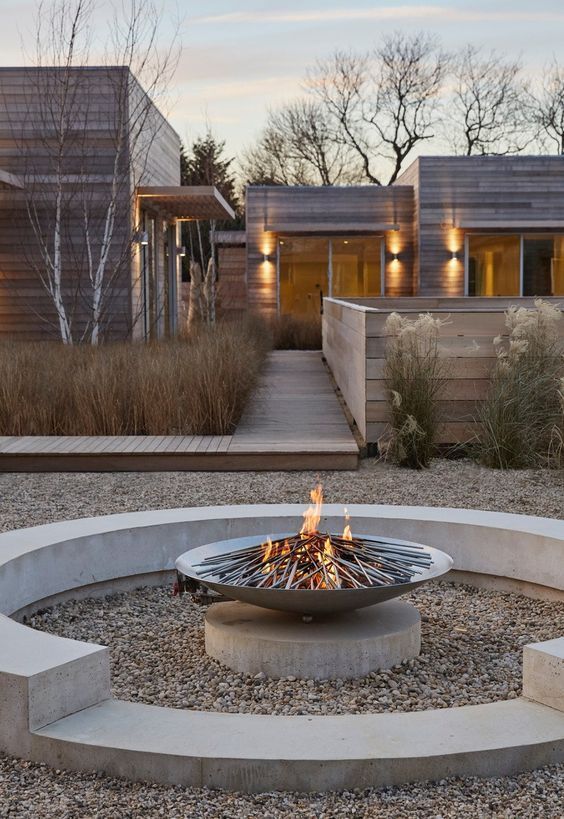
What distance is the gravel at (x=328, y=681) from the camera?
3047mm

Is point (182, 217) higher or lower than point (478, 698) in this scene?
higher

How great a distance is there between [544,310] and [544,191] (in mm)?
14674

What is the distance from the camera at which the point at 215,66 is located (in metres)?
24.9

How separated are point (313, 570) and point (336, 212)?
19.2 metres

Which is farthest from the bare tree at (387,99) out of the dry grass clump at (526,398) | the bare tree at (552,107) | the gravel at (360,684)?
the gravel at (360,684)

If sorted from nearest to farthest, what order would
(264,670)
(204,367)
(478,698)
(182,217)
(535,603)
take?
(478,698) < (264,670) < (535,603) < (204,367) < (182,217)

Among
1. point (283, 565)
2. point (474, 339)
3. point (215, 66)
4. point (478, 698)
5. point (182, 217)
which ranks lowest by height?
point (478, 698)

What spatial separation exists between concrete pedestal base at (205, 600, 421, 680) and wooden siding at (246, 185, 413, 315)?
18927mm

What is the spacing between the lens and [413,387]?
712 cm

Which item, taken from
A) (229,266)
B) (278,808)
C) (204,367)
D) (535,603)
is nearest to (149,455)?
(204,367)

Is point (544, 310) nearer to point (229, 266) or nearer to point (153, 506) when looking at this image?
point (153, 506)

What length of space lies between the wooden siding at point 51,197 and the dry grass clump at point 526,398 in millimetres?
8435

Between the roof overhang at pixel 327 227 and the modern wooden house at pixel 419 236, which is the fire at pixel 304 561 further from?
the roof overhang at pixel 327 227

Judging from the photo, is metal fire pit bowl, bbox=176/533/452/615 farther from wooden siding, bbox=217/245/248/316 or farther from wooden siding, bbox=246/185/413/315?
wooden siding, bbox=217/245/248/316
